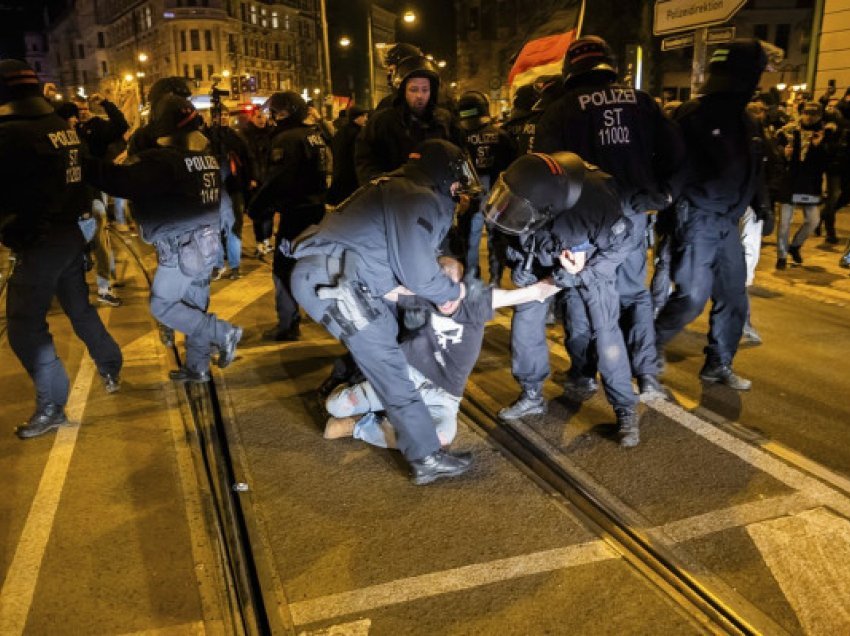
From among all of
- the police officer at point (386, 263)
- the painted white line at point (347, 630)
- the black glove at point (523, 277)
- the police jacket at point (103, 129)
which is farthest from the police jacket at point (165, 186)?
the police jacket at point (103, 129)

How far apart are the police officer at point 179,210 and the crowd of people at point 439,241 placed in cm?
1

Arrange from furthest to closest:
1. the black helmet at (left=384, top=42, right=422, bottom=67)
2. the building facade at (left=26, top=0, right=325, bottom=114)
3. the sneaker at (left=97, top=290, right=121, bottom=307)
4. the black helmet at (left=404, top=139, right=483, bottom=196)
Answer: the building facade at (left=26, top=0, right=325, bottom=114) → the sneaker at (left=97, top=290, right=121, bottom=307) → the black helmet at (left=384, top=42, right=422, bottom=67) → the black helmet at (left=404, top=139, right=483, bottom=196)

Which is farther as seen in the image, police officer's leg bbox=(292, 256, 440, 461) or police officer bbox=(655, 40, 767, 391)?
police officer bbox=(655, 40, 767, 391)

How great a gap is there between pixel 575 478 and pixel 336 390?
4.85 ft

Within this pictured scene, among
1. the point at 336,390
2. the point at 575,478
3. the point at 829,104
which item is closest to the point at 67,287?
the point at 336,390

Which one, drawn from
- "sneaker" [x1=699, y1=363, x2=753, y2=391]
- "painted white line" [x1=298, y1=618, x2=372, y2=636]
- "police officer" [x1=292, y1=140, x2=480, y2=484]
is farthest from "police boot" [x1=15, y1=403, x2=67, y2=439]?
"sneaker" [x1=699, y1=363, x2=753, y2=391]

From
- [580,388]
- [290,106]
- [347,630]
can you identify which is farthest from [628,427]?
[290,106]

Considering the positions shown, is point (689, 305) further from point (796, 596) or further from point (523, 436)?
point (796, 596)

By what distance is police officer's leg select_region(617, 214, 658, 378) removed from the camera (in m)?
4.30

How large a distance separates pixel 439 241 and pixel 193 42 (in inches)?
3083

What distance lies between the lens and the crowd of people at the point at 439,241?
3.40 metres

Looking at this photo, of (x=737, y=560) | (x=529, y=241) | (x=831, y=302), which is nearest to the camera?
(x=737, y=560)

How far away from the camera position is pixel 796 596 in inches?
108

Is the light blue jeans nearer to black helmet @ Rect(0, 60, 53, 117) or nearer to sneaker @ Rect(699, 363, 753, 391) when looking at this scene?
sneaker @ Rect(699, 363, 753, 391)
